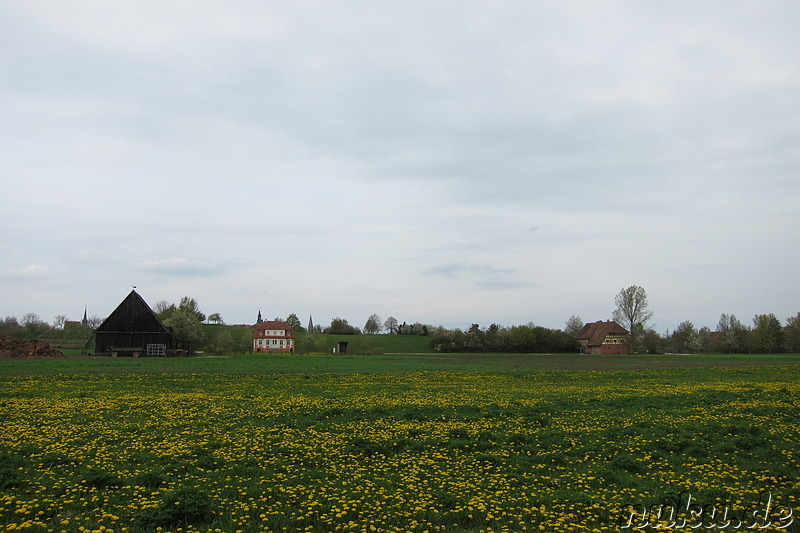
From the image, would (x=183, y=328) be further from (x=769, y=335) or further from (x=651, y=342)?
(x=769, y=335)

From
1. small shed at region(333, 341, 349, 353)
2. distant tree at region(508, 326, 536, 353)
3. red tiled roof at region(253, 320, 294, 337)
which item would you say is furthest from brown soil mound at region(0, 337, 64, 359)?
distant tree at region(508, 326, 536, 353)

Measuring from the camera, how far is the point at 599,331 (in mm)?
137375

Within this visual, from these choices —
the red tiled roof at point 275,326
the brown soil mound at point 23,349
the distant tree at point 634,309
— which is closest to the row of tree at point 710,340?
the distant tree at point 634,309

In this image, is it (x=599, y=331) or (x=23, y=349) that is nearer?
(x=23, y=349)

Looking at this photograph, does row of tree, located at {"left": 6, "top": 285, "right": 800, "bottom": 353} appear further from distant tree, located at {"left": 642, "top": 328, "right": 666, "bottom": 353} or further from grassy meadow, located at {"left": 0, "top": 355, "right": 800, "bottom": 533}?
grassy meadow, located at {"left": 0, "top": 355, "right": 800, "bottom": 533}

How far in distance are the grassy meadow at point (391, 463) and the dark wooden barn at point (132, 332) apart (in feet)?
194

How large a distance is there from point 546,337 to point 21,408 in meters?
116

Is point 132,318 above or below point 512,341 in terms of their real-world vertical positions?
above

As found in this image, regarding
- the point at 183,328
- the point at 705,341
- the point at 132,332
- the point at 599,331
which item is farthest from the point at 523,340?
the point at 132,332

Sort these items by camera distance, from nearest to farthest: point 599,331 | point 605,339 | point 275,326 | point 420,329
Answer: point 275,326 < point 605,339 < point 599,331 < point 420,329

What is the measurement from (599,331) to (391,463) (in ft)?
452

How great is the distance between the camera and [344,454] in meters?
12.5

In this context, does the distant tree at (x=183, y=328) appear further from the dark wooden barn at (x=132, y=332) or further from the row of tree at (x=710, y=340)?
the row of tree at (x=710, y=340)

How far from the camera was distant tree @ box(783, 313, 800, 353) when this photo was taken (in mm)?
122000
